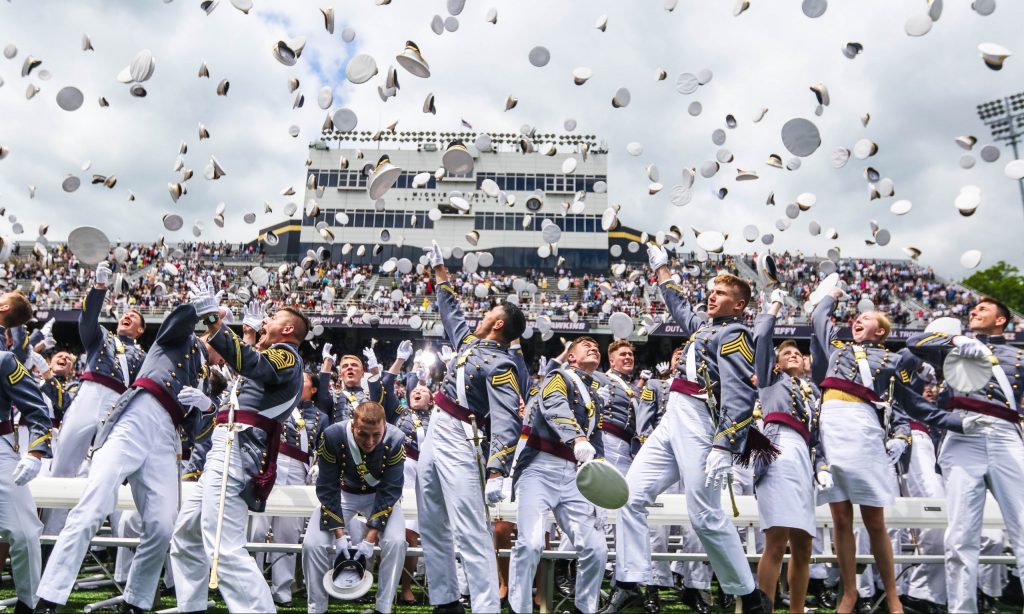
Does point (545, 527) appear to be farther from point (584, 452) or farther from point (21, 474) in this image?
point (21, 474)

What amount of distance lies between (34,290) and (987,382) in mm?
41970

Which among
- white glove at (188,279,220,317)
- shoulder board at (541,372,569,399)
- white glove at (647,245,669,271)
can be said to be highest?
white glove at (647,245,669,271)

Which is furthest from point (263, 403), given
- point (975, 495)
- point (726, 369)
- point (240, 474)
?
point (975, 495)

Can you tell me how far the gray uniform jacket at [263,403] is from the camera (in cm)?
479

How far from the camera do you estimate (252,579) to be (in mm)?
4488

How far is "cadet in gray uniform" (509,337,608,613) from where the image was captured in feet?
15.8

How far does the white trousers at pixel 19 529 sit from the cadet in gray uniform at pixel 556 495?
3327mm

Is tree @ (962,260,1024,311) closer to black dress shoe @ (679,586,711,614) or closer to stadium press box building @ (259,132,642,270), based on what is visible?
stadium press box building @ (259,132,642,270)

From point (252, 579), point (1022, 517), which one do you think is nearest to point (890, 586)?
point (1022, 517)

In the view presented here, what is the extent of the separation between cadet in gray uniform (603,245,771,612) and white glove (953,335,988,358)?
1.73 metres

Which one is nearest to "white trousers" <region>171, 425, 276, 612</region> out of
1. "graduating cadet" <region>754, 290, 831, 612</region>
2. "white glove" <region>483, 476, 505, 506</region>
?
"white glove" <region>483, 476, 505, 506</region>

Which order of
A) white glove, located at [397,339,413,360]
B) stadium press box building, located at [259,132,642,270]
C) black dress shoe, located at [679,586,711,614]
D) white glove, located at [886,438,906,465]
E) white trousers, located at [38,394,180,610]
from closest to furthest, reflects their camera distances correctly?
white trousers, located at [38,394,180,610] → black dress shoe, located at [679,586,711,614] → white glove, located at [886,438,906,465] → white glove, located at [397,339,413,360] → stadium press box building, located at [259,132,642,270]

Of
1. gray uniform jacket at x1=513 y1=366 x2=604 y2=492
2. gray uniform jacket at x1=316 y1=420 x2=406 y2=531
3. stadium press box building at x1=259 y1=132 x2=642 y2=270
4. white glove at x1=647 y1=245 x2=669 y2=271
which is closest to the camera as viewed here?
gray uniform jacket at x1=513 y1=366 x2=604 y2=492

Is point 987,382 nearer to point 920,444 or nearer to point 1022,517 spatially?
point 1022,517
